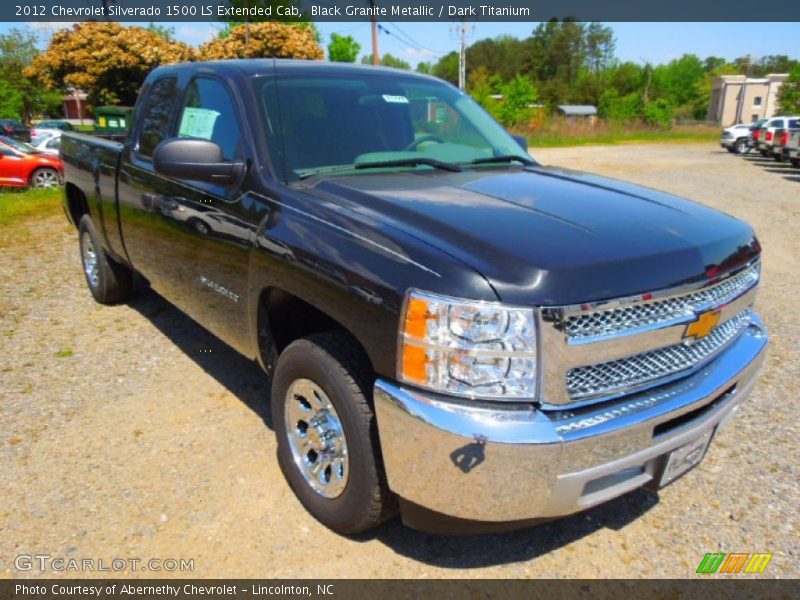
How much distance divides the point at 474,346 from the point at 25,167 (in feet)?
45.8

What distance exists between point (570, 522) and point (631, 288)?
1.26 m

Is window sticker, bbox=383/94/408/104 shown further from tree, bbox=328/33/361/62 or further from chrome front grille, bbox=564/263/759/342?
tree, bbox=328/33/361/62

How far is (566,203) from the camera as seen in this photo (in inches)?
103

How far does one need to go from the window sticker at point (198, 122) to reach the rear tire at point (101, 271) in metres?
1.91

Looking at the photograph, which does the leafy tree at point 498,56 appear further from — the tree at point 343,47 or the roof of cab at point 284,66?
the roof of cab at point 284,66

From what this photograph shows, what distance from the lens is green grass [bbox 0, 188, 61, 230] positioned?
979 cm

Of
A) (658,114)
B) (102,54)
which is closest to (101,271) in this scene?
(102,54)

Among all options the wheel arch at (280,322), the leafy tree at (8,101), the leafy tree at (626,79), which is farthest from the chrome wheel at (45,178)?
the leafy tree at (626,79)

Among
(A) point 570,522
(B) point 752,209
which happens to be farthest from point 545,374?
(B) point 752,209

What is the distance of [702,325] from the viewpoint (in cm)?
231

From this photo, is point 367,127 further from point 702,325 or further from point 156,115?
point 702,325

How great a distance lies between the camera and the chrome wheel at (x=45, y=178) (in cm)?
1312

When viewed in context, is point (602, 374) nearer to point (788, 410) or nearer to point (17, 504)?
point (788, 410)

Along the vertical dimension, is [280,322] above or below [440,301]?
below
